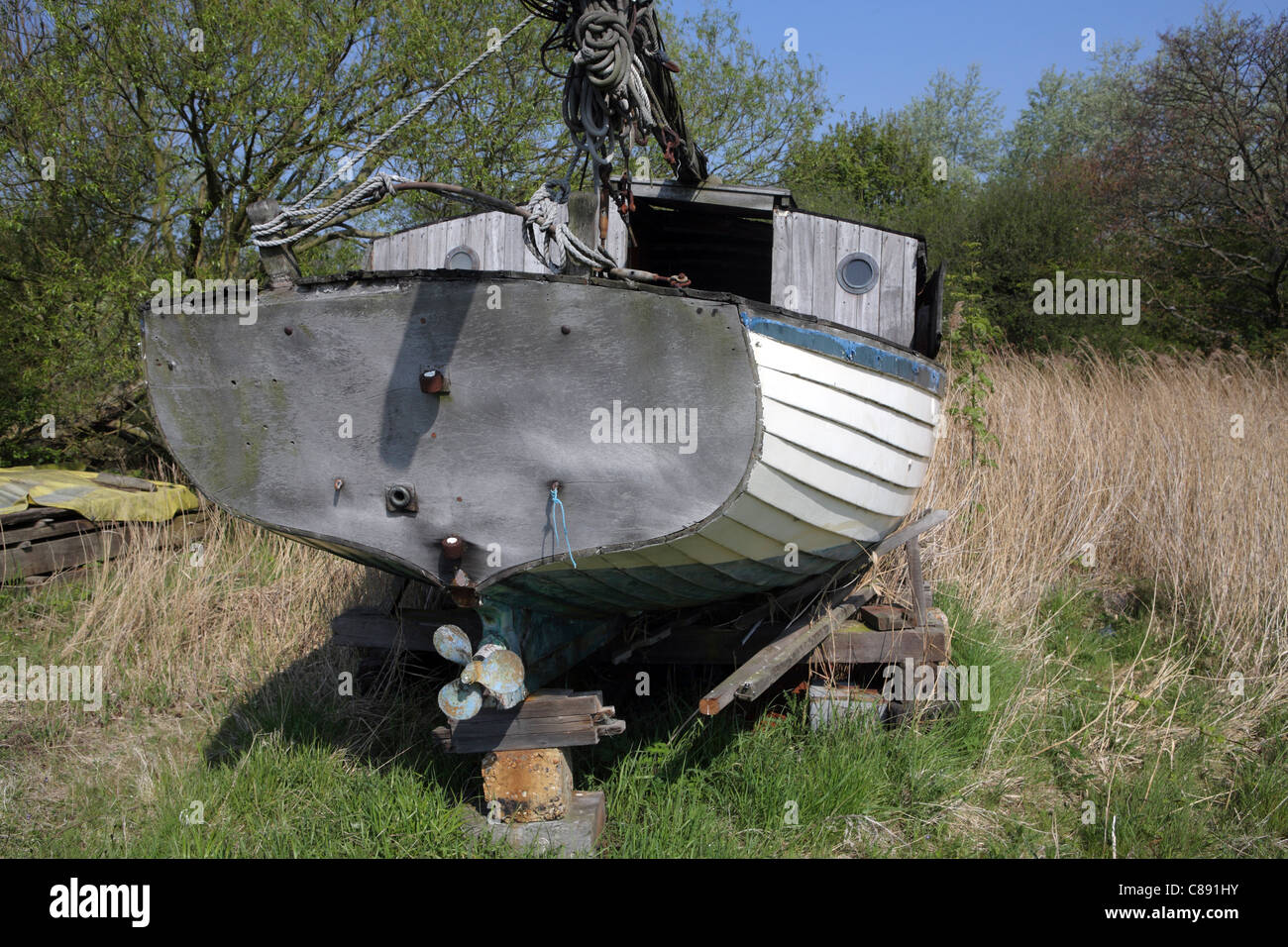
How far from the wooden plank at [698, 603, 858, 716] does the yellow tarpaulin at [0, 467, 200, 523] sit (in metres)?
5.29

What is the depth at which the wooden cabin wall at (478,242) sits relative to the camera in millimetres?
5227

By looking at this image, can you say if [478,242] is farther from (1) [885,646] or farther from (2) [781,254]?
(1) [885,646]

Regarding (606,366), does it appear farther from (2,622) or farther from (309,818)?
(2,622)

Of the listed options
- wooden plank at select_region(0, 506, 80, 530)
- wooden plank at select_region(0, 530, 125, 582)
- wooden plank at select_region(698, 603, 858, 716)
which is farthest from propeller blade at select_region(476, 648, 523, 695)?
wooden plank at select_region(0, 506, 80, 530)

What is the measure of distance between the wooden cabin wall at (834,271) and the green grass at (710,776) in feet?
6.14

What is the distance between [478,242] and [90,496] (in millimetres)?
3900

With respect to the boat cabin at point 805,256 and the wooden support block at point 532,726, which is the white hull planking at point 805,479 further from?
the boat cabin at point 805,256

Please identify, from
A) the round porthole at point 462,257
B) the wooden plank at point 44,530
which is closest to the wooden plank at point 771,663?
the round porthole at point 462,257

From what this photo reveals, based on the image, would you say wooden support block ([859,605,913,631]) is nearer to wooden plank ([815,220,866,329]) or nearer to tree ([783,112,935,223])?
wooden plank ([815,220,866,329])

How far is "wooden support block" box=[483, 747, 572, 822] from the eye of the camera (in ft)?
11.0

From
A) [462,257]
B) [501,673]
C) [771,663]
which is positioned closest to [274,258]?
[501,673]

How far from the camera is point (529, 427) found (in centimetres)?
299

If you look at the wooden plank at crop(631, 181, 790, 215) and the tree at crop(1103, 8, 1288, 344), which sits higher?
the tree at crop(1103, 8, 1288, 344)
